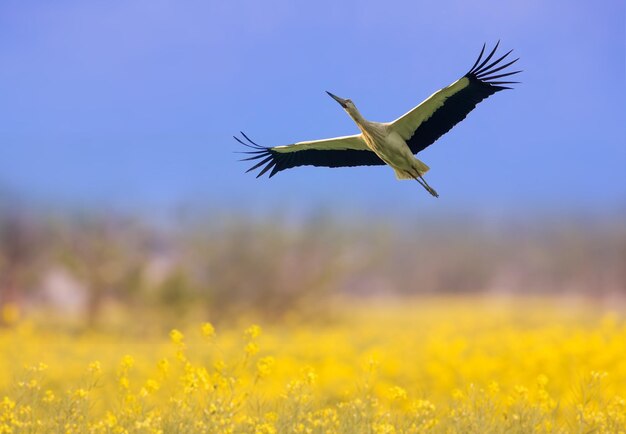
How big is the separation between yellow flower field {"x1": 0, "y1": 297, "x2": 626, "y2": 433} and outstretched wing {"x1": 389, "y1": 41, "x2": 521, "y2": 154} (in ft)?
5.81

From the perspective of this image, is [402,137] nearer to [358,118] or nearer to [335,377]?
[358,118]

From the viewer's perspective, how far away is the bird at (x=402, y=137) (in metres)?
5.62

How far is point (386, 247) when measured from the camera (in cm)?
2027

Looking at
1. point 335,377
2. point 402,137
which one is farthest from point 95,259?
point 402,137

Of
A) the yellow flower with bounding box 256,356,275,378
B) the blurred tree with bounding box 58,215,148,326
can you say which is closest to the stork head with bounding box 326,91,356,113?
the yellow flower with bounding box 256,356,275,378

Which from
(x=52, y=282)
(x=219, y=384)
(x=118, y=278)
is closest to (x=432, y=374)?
(x=219, y=384)

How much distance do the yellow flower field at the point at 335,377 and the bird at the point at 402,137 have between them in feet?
4.64

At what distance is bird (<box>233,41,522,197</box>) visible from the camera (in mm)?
5621

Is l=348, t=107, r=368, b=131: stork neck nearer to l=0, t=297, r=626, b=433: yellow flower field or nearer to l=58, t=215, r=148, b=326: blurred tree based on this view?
l=0, t=297, r=626, b=433: yellow flower field

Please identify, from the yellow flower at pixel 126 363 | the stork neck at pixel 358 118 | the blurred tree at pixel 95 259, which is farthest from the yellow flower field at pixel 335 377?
the stork neck at pixel 358 118

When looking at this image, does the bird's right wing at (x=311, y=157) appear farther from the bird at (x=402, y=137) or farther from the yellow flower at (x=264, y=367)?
the yellow flower at (x=264, y=367)

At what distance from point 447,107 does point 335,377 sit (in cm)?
373

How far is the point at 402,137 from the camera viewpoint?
6.14 m

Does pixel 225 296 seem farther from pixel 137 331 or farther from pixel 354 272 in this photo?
pixel 354 272
